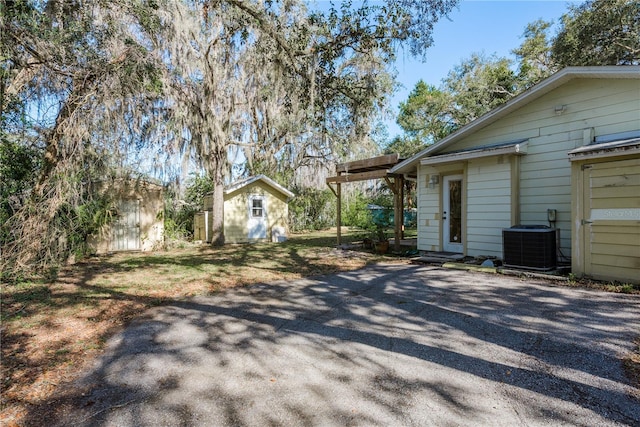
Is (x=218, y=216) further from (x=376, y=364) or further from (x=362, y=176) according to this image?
(x=376, y=364)

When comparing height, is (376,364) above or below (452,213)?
below

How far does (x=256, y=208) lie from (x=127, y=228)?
17.4ft

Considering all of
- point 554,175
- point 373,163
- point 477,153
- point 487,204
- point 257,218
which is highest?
point 373,163

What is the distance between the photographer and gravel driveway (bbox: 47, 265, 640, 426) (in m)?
2.18

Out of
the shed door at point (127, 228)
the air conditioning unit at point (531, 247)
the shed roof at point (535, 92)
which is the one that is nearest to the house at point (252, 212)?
the shed door at point (127, 228)

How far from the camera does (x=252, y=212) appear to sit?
1540cm

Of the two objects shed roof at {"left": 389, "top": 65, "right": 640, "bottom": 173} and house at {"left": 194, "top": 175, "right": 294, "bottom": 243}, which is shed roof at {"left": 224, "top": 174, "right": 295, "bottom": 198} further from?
shed roof at {"left": 389, "top": 65, "right": 640, "bottom": 173}

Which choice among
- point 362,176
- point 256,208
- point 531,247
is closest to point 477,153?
point 531,247

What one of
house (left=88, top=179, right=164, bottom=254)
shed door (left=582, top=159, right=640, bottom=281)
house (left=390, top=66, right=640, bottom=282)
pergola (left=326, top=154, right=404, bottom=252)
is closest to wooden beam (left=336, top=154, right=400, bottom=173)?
pergola (left=326, top=154, right=404, bottom=252)

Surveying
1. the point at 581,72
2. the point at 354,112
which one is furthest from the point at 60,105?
the point at 581,72

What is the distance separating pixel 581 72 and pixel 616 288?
13.3ft

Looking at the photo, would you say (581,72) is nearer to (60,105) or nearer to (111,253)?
(60,105)

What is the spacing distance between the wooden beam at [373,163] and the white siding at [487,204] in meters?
2.45

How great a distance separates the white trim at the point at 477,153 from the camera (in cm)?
701
